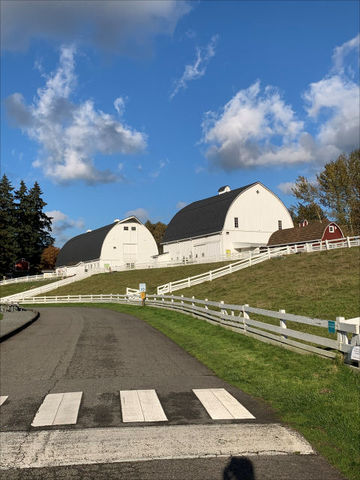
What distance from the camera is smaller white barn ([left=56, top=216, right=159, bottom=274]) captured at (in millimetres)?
76938

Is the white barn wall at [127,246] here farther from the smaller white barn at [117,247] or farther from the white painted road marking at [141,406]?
the white painted road marking at [141,406]

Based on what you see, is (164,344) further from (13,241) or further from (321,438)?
(13,241)

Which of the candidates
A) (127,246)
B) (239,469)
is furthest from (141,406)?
(127,246)

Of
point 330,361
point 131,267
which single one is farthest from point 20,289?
point 330,361

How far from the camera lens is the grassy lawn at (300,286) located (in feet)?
69.9

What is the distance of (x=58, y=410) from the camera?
696 cm

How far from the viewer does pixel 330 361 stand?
927cm

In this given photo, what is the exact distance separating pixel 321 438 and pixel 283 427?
576 mm

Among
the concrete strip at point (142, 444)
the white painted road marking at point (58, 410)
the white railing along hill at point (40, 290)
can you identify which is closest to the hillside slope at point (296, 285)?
the white railing along hill at point (40, 290)

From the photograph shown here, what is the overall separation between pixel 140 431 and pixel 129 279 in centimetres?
5213

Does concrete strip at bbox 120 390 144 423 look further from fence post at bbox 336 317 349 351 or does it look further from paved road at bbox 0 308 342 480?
fence post at bbox 336 317 349 351

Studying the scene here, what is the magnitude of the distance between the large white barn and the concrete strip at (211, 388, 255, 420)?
4978cm

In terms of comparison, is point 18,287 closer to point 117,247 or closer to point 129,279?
point 117,247

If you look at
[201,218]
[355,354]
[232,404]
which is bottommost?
[232,404]
